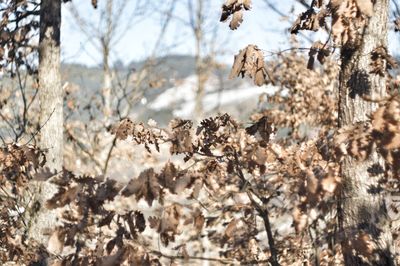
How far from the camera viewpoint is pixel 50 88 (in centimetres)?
736

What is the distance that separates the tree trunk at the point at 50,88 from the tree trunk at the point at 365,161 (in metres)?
→ 4.51

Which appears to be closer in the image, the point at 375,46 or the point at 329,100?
the point at 375,46

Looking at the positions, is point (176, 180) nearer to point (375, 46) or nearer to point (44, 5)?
point (375, 46)

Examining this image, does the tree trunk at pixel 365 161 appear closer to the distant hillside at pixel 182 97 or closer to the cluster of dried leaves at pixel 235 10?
the cluster of dried leaves at pixel 235 10

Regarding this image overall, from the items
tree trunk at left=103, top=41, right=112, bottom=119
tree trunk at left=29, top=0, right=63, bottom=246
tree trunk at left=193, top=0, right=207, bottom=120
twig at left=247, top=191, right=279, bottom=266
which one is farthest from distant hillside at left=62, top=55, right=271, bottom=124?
twig at left=247, top=191, right=279, bottom=266

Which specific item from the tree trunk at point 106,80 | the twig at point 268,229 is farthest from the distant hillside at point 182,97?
the twig at point 268,229

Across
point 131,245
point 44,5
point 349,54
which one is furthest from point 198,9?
point 131,245

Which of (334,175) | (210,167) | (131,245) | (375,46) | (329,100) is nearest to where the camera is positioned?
(334,175)

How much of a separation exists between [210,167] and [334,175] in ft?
5.28

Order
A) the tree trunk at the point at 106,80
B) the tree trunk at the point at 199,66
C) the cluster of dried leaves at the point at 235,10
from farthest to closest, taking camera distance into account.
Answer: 1. the tree trunk at the point at 199,66
2. the tree trunk at the point at 106,80
3. the cluster of dried leaves at the point at 235,10

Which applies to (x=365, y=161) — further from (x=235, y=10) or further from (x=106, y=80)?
(x=106, y=80)

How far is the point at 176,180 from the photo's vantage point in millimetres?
3098

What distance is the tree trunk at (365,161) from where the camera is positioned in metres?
3.77

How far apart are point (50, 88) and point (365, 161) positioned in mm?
4909
